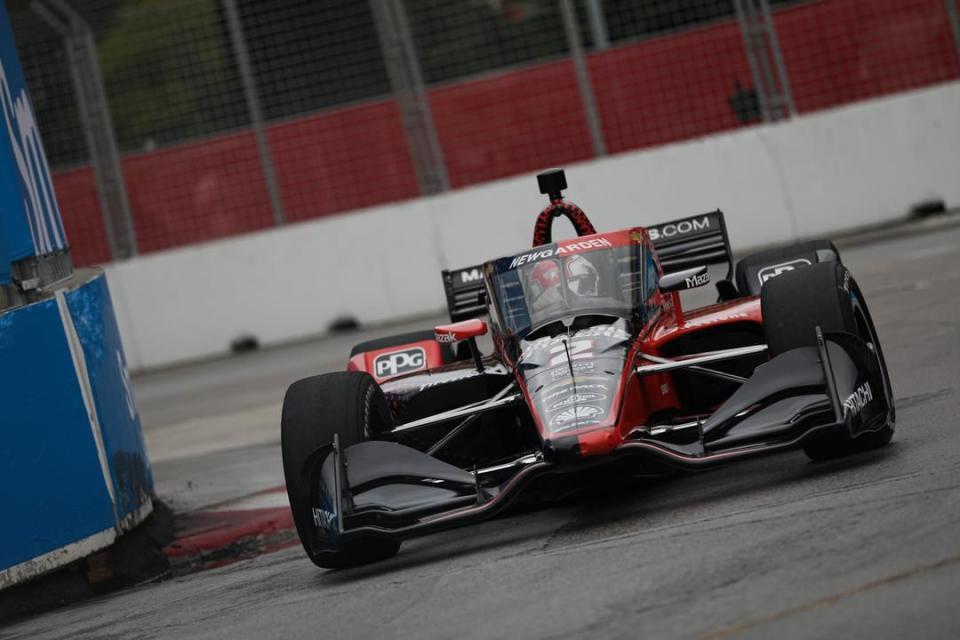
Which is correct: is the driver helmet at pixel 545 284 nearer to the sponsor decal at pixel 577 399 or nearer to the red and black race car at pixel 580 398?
the red and black race car at pixel 580 398

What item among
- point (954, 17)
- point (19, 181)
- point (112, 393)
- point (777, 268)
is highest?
point (954, 17)

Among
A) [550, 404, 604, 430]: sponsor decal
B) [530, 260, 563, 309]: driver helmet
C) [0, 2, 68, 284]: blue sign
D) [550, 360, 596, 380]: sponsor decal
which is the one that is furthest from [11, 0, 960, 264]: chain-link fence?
[550, 404, 604, 430]: sponsor decal

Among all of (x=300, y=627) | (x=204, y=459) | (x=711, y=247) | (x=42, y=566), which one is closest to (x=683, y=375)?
(x=711, y=247)

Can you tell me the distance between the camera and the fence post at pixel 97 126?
1733 centimetres

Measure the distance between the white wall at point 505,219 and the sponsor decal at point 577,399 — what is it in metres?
10.0

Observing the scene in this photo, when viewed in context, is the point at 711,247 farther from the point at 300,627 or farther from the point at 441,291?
the point at 441,291

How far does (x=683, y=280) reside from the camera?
24.1 ft

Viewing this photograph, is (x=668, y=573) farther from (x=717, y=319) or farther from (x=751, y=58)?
(x=751, y=58)

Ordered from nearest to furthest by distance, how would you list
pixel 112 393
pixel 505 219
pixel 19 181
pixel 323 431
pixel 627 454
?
pixel 627 454 < pixel 323 431 < pixel 19 181 < pixel 112 393 < pixel 505 219

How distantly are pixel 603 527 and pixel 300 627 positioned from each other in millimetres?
1371

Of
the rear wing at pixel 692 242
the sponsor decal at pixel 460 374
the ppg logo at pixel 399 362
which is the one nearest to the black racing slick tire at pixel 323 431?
the sponsor decal at pixel 460 374

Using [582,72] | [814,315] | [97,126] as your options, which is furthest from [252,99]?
[814,315]

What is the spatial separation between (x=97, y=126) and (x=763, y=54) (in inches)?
282

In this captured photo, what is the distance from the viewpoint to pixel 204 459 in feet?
36.3
